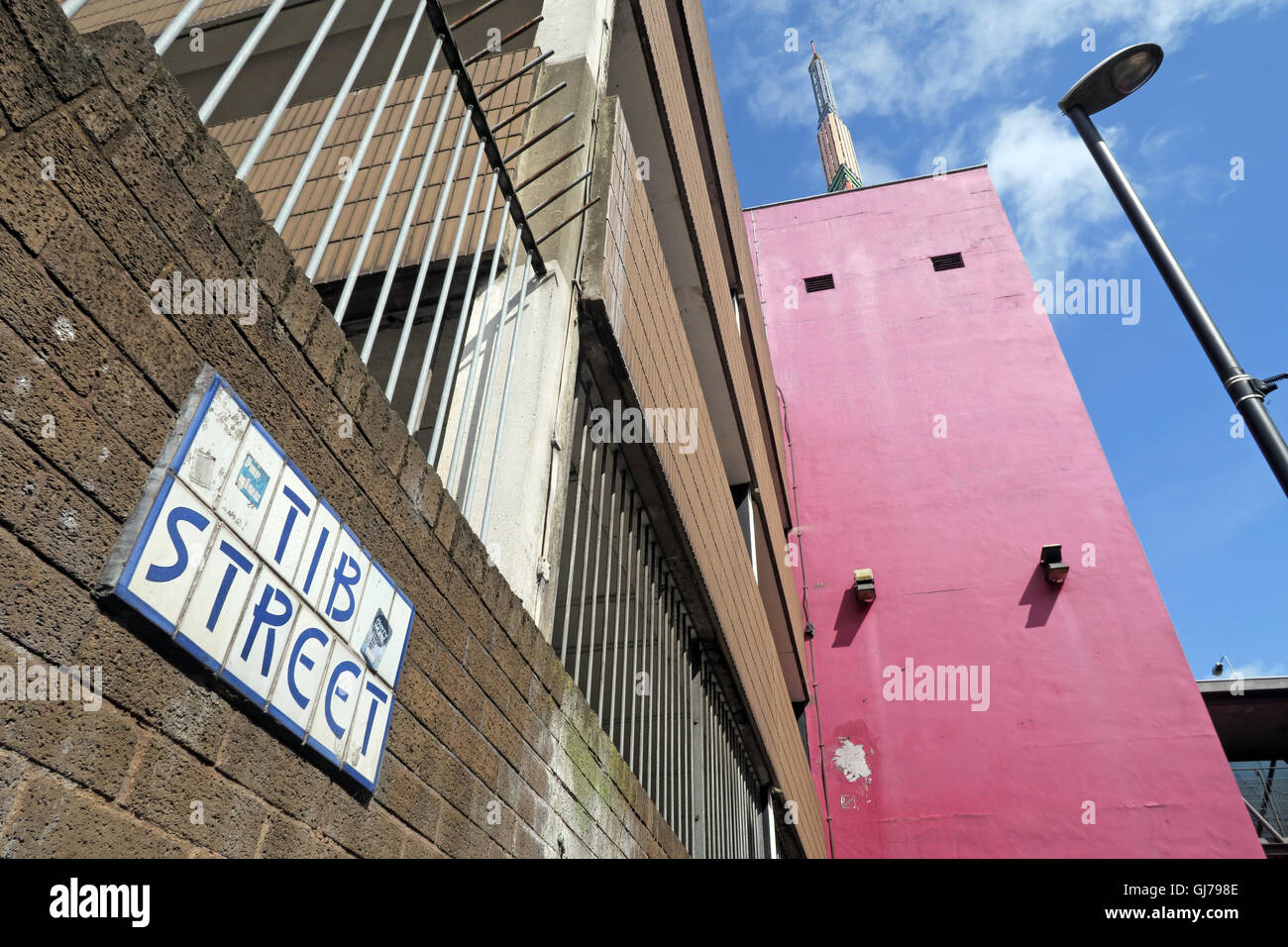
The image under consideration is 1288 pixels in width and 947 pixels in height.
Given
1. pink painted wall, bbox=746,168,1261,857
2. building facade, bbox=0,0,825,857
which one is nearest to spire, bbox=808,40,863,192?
pink painted wall, bbox=746,168,1261,857

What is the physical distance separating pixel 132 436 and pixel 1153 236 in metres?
6.52

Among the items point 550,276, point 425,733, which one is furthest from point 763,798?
point 425,733

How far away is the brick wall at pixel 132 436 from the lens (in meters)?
1.21

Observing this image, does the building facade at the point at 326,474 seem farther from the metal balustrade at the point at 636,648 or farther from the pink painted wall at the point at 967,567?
the pink painted wall at the point at 967,567

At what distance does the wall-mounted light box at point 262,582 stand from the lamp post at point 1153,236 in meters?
5.03

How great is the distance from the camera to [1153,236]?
19.8 ft

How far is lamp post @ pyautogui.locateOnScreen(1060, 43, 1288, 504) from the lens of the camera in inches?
200

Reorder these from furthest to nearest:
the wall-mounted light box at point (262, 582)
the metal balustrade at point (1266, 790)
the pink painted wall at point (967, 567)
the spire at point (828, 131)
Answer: the spire at point (828, 131)
the metal balustrade at point (1266, 790)
the pink painted wall at point (967, 567)
the wall-mounted light box at point (262, 582)

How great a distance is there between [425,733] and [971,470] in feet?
40.2

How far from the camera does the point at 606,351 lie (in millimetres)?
4016

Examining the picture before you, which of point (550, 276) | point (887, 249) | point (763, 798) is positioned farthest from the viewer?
point (887, 249)

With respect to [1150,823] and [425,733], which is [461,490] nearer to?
[425,733]

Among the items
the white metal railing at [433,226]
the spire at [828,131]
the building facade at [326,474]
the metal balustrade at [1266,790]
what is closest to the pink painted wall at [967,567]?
the metal balustrade at [1266,790]

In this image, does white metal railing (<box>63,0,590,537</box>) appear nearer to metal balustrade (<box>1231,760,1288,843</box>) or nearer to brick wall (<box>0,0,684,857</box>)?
brick wall (<box>0,0,684,857</box>)
